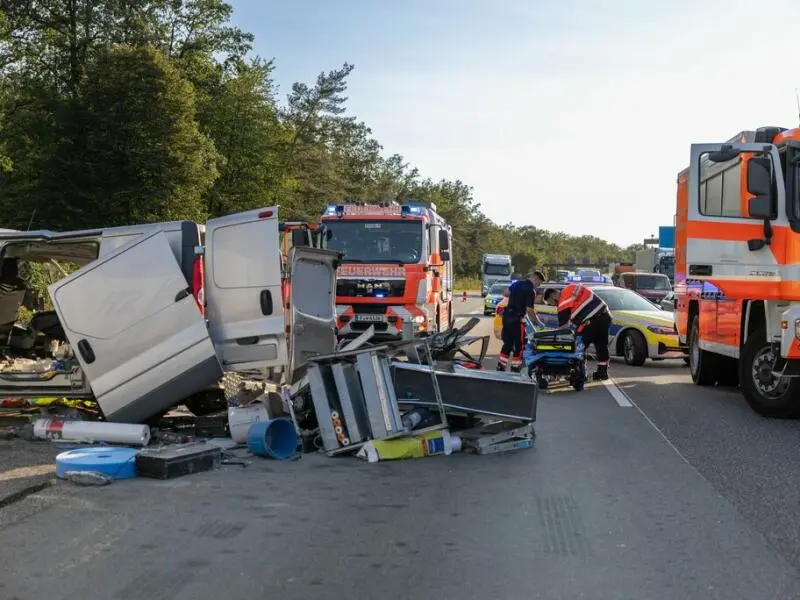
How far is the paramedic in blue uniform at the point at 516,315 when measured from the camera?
47.3 ft

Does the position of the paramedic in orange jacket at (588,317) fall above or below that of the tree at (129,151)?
below

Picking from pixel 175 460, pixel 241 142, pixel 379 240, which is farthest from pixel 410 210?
pixel 241 142

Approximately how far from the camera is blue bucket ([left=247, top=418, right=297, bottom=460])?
8023 mm

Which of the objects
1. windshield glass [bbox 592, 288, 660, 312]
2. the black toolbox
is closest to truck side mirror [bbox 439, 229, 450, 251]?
windshield glass [bbox 592, 288, 660, 312]

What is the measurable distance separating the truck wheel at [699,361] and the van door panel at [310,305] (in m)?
6.16

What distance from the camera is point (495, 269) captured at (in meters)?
58.5

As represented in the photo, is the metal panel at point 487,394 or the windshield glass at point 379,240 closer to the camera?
the metal panel at point 487,394

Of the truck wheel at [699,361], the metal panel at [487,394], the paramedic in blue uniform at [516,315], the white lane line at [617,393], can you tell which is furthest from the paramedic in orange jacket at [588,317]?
the metal panel at [487,394]

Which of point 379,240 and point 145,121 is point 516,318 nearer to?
point 379,240

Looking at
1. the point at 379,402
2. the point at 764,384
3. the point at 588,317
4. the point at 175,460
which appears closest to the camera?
the point at 175,460

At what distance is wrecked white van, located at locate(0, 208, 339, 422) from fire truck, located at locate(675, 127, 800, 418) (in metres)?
5.18

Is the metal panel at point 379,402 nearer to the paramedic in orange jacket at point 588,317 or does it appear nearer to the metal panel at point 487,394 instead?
the metal panel at point 487,394

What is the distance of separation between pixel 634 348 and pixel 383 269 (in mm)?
4943

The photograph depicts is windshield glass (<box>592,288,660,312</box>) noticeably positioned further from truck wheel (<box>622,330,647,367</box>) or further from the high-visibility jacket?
the high-visibility jacket
